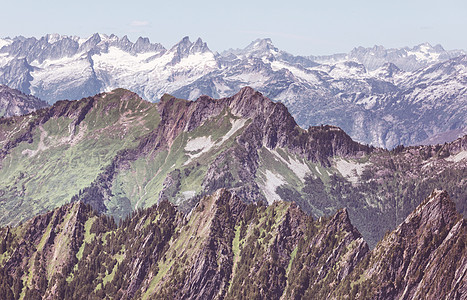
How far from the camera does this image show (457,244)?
199750mm

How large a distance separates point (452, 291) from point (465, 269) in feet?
27.8

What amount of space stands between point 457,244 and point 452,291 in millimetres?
16143

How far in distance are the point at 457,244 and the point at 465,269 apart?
9.19m

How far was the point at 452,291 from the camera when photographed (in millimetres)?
194250

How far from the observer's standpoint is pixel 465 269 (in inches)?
7653

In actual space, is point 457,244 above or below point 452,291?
above
